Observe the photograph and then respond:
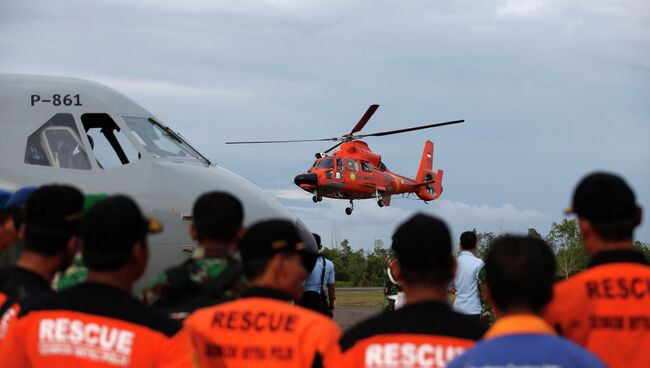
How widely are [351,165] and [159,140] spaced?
3945 centimetres

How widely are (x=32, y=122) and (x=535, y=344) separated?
7820 millimetres

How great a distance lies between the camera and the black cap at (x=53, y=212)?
4.10 metres

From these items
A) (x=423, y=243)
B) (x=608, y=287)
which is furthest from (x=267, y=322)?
(x=608, y=287)

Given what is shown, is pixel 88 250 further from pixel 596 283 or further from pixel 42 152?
pixel 42 152

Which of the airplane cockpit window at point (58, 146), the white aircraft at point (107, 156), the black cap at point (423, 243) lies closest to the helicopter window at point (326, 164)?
the white aircraft at point (107, 156)

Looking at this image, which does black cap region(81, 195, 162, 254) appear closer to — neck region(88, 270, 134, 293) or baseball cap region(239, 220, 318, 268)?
neck region(88, 270, 134, 293)

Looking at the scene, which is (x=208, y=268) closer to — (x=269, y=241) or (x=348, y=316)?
(x=269, y=241)

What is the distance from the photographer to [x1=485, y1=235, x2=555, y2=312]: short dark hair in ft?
9.79

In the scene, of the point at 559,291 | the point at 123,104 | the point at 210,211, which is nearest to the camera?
the point at 559,291

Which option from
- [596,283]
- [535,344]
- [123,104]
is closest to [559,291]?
[596,283]

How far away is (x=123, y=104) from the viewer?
10.2 metres

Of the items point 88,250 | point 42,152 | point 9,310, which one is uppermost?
point 42,152

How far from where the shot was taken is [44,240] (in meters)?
4.15

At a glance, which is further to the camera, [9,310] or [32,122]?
[32,122]
